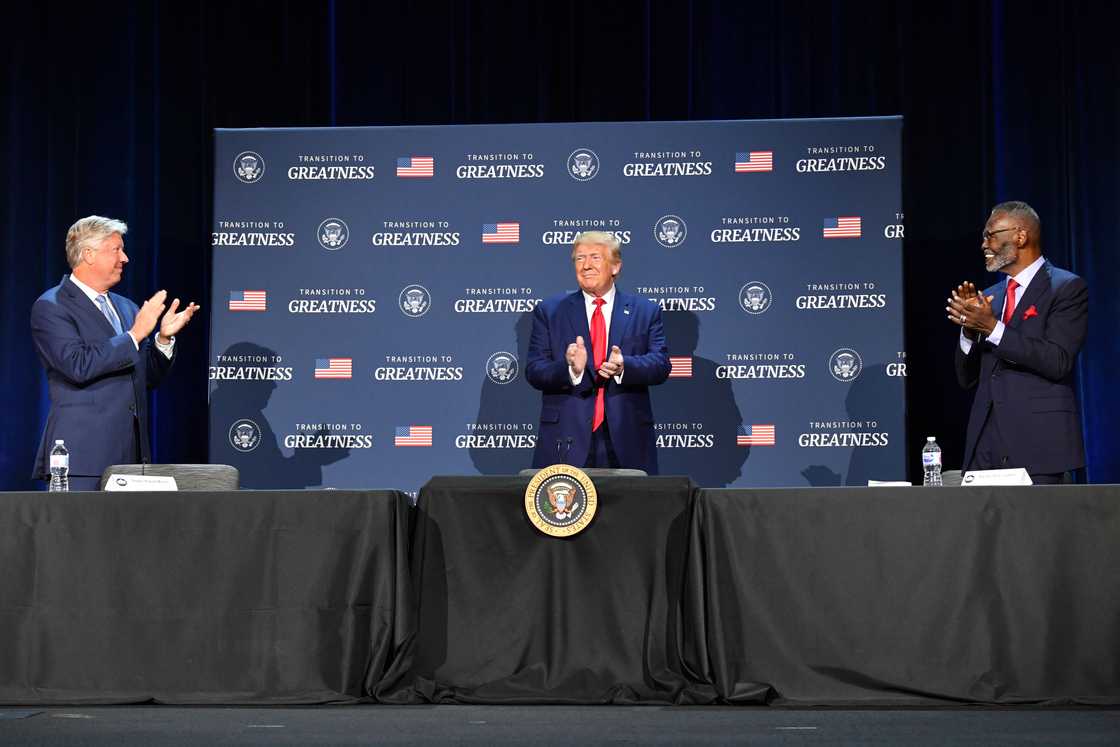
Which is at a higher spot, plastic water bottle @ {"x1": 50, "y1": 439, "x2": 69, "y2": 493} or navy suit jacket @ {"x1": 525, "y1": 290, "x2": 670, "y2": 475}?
navy suit jacket @ {"x1": 525, "y1": 290, "x2": 670, "y2": 475}

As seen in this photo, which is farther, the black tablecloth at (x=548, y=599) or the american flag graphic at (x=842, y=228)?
the american flag graphic at (x=842, y=228)

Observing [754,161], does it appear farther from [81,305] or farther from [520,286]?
[81,305]

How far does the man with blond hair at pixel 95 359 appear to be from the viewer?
479cm

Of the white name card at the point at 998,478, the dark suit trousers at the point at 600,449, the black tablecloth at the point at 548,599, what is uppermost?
the dark suit trousers at the point at 600,449

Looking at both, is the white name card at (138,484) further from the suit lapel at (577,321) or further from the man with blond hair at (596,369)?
the suit lapel at (577,321)

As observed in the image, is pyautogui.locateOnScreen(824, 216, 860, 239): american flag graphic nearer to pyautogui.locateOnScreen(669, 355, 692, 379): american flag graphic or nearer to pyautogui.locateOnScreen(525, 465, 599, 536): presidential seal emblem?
pyautogui.locateOnScreen(669, 355, 692, 379): american flag graphic

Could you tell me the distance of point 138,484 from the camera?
11.8ft

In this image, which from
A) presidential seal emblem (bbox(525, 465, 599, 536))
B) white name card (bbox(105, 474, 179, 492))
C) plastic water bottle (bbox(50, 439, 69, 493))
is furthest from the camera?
plastic water bottle (bbox(50, 439, 69, 493))

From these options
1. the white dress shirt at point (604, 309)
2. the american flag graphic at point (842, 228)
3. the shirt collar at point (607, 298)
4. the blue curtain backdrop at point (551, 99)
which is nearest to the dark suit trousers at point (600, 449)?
the white dress shirt at point (604, 309)

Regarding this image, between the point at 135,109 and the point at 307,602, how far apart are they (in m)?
4.67

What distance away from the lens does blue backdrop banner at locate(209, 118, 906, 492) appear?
630cm

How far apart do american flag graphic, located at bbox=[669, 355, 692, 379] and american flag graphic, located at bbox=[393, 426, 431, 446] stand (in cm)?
133

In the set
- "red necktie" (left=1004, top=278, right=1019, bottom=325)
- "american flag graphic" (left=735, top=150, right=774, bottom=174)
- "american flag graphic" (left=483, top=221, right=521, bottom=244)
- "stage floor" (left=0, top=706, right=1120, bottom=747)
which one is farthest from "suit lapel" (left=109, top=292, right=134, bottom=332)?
"red necktie" (left=1004, top=278, right=1019, bottom=325)

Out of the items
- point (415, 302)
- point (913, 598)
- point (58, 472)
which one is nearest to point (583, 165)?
point (415, 302)
